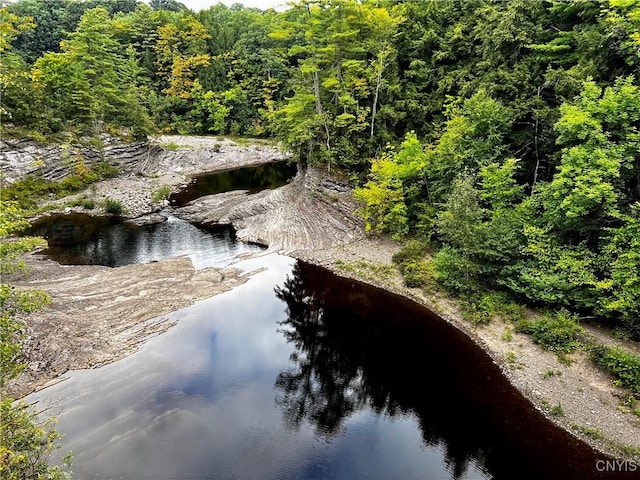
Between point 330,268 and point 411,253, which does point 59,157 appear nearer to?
point 330,268

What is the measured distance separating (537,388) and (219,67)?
72119 mm

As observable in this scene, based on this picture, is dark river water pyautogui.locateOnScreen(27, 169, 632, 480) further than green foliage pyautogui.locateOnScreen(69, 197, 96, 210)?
No

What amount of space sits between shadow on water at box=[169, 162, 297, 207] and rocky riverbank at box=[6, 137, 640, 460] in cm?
234

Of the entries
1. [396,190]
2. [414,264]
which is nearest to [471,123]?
[396,190]

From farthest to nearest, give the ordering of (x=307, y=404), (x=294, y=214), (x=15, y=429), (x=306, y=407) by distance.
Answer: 1. (x=294, y=214)
2. (x=307, y=404)
3. (x=306, y=407)
4. (x=15, y=429)

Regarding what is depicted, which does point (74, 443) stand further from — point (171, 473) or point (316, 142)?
point (316, 142)

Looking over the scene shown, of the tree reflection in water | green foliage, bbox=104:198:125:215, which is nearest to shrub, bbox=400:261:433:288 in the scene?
the tree reflection in water

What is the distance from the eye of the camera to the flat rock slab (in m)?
18.7

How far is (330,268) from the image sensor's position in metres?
29.6

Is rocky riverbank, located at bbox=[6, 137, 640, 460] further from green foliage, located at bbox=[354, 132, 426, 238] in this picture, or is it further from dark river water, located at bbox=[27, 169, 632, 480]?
green foliage, located at bbox=[354, 132, 426, 238]

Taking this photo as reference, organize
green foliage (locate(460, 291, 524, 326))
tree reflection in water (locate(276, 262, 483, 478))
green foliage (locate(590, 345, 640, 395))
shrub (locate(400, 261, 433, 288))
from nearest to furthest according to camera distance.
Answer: green foliage (locate(590, 345, 640, 395))
tree reflection in water (locate(276, 262, 483, 478))
green foliage (locate(460, 291, 524, 326))
shrub (locate(400, 261, 433, 288))

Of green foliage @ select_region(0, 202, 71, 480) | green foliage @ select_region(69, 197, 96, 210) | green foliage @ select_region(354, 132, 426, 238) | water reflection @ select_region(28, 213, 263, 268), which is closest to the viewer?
green foliage @ select_region(0, 202, 71, 480)

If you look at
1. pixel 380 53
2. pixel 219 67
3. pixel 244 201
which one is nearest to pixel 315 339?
pixel 244 201

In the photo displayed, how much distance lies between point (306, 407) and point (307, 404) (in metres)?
0.21
